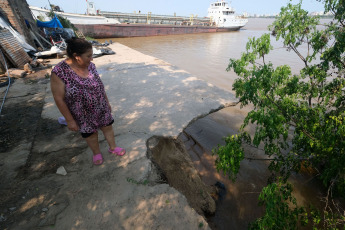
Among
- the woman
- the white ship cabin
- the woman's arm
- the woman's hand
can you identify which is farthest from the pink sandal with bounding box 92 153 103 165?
the white ship cabin

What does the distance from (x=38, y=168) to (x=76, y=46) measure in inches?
66.5

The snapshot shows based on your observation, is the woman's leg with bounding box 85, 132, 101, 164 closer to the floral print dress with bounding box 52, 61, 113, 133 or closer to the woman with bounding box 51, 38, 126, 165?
the woman with bounding box 51, 38, 126, 165

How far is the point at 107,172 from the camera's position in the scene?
2.25 metres

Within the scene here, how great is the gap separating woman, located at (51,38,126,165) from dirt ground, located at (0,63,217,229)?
701 mm

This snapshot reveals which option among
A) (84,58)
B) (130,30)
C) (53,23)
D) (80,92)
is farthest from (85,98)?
(130,30)

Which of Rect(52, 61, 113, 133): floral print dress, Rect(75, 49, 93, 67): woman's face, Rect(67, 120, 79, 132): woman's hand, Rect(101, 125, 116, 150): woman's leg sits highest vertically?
Rect(75, 49, 93, 67): woman's face

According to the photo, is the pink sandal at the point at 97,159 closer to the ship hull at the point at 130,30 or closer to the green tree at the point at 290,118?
the green tree at the point at 290,118

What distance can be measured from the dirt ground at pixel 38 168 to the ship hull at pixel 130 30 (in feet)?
67.5

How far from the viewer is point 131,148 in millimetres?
2680

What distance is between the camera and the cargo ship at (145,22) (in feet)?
68.3

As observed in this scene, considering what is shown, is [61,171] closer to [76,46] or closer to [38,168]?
[38,168]

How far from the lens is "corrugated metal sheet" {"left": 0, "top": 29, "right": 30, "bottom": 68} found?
6136 mm

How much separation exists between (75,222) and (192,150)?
8.16ft

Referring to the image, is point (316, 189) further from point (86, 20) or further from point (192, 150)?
point (86, 20)
